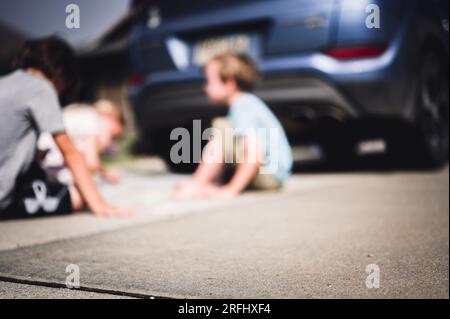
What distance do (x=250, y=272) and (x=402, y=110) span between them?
2378mm

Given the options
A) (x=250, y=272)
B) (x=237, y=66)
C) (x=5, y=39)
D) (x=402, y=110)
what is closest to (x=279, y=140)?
(x=237, y=66)

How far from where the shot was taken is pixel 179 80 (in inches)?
169

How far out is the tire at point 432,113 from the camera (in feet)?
12.8

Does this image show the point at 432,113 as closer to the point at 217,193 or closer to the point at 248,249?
the point at 217,193

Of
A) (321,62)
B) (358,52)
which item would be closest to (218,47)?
(321,62)

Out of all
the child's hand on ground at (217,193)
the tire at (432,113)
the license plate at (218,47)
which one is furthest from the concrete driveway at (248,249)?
the license plate at (218,47)

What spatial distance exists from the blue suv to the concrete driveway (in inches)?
25.7

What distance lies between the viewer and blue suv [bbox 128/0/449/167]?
3645 mm

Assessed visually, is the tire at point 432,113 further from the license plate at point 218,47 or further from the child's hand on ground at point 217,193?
the child's hand on ground at point 217,193

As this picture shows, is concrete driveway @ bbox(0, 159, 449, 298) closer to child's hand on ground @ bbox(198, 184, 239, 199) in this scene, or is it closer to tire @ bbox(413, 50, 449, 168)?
child's hand on ground @ bbox(198, 184, 239, 199)

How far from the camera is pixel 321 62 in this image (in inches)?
147

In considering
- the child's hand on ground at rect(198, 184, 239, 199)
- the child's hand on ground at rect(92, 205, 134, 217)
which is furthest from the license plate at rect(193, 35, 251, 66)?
the child's hand on ground at rect(92, 205, 134, 217)

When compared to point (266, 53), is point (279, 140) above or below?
below
